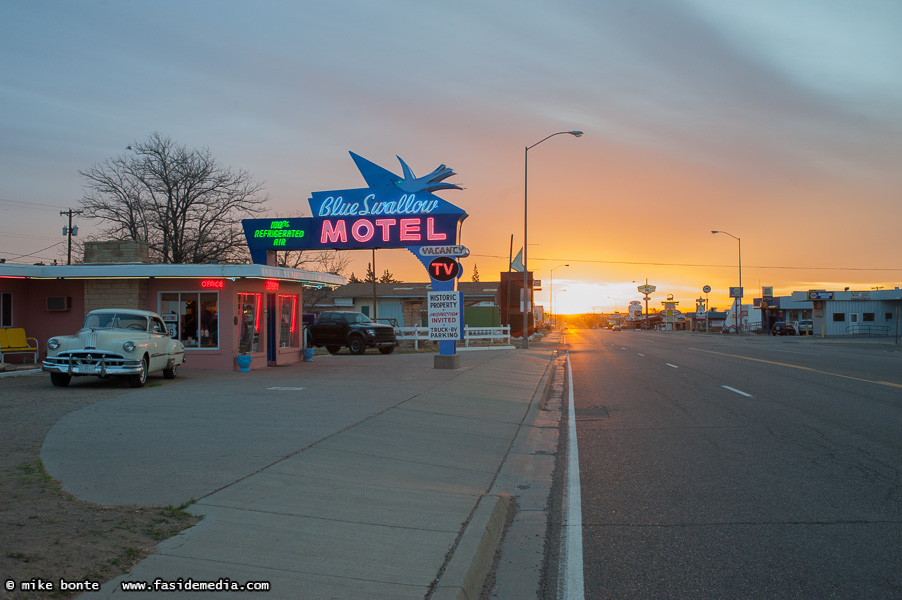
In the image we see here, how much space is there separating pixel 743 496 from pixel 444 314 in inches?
583

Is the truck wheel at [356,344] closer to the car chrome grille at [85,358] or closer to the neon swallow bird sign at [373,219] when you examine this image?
the neon swallow bird sign at [373,219]

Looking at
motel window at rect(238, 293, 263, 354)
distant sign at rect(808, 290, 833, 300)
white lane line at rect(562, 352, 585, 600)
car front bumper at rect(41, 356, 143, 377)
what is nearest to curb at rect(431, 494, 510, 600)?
white lane line at rect(562, 352, 585, 600)

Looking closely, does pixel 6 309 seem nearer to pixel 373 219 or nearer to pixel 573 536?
pixel 373 219

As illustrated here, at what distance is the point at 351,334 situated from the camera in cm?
3206

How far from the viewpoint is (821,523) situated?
20.0ft

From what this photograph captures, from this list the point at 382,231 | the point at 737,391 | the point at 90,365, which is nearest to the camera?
the point at 90,365

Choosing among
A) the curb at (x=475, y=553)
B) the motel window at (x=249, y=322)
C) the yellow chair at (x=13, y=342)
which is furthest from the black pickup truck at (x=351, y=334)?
the curb at (x=475, y=553)

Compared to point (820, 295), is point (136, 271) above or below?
below

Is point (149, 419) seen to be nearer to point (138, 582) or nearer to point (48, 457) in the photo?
point (48, 457)

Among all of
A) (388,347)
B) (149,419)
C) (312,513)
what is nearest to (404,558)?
(312,513)

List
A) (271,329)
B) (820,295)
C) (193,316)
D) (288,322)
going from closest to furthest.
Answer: (193,316)
(271,329)
(288,322)
(820,295)

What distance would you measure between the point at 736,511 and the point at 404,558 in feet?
11.0

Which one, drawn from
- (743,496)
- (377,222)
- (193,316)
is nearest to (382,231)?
(377,222)

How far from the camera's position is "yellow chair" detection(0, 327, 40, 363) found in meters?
19.7
